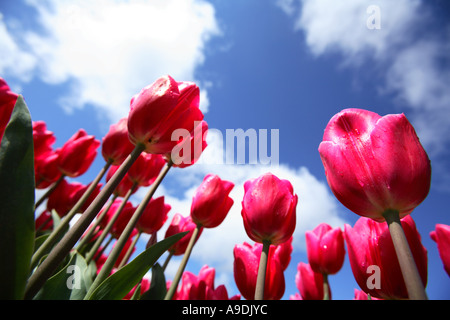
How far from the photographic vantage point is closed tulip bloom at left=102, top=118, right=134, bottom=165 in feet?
3.61

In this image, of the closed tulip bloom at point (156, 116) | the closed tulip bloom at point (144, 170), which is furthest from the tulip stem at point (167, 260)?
the closed tulip bloom at point (156, 116)

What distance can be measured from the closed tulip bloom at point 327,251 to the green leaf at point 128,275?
746 mm

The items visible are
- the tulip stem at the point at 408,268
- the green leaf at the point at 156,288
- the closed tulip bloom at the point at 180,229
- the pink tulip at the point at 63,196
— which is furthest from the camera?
the pink tulip at the point at 63,196

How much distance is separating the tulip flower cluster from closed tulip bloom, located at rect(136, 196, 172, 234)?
0.47ft

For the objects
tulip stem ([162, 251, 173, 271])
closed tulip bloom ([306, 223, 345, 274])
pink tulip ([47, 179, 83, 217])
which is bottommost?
tulip stem ([162, 251, 173, 271])

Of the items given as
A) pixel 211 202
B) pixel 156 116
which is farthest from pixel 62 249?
pixel 211 202

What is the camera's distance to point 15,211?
1.16 feet

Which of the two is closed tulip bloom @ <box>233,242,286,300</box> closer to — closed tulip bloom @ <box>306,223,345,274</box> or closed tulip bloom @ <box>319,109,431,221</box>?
closed tulip bloom @ <box>306,223,345,274</box>

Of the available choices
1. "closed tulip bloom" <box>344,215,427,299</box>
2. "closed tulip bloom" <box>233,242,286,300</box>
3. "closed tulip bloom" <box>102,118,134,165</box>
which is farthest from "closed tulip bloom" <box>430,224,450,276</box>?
"closed tulip bloom" <box>102,118,134,165</box>

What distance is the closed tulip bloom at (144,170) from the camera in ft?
4.00

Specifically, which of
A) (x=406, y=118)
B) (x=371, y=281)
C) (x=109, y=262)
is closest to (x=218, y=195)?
(x=109, y=262)

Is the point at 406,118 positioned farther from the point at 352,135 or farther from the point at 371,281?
the point at 371,281

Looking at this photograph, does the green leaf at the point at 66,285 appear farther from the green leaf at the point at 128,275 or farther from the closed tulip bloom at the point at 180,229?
the closed tulip bloom at the point at 180,229

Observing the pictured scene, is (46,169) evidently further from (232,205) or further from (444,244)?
(444,244)
